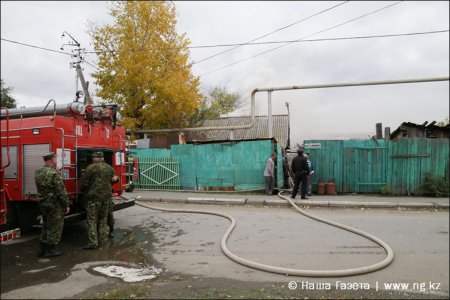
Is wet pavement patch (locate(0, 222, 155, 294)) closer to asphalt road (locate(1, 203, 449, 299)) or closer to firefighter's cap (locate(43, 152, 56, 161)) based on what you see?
asphalt road (locate(1, 203, 449, 299))

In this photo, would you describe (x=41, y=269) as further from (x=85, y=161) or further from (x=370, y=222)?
(x=370, y=222)

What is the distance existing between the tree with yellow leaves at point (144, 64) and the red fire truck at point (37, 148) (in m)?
11.0

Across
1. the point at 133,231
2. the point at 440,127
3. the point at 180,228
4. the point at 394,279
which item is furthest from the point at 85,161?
the point at 440,127

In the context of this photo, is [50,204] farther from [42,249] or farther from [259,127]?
[259,127]

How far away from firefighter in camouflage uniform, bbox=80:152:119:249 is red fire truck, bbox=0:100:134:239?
457mm

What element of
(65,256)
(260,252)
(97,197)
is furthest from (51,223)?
(260,252)

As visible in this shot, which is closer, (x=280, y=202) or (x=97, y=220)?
(x=97, y=220)

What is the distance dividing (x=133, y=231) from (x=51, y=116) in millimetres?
3034

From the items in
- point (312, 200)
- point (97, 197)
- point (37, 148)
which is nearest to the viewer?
point (97, 197)

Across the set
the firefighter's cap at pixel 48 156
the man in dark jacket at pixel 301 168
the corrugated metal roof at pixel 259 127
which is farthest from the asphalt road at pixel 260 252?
the corrugated metal roof at pixel 259 127

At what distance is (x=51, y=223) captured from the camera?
5.95 meters

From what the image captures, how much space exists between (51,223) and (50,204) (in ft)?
1.12

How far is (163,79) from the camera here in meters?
18.5

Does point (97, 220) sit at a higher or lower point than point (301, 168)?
lower
